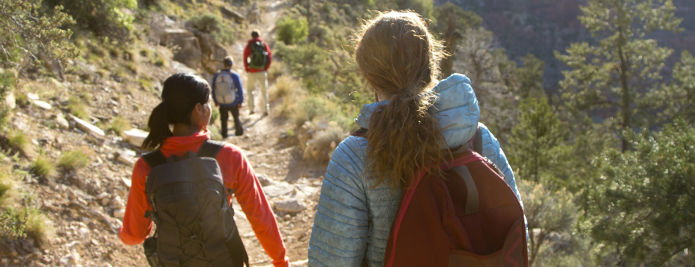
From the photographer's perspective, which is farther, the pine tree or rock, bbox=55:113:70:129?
the pine tree

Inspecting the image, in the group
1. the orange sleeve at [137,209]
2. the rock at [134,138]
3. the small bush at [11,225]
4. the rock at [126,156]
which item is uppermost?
the orange sleeve at [137,209]

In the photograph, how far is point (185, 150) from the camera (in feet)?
6.18

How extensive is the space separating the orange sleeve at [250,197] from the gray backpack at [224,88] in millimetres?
4535

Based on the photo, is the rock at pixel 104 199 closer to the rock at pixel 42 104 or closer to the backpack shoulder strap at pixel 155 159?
the rock at pixel 42 104

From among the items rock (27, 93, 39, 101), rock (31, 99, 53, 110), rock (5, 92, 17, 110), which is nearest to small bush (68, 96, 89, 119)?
rock (31, 99, 53, 110)

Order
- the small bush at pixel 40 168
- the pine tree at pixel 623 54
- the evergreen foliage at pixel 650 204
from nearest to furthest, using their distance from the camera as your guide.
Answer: the small bush at pixel 40 168 → the evergreen foliage at pixel 650 204 → the pine tree at pixel 623 54

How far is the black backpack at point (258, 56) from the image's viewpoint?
26.9 ft

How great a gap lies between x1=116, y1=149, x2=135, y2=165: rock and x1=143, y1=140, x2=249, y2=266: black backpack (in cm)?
370

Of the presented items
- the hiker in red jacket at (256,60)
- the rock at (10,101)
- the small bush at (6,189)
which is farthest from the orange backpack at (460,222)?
the hiker in red jacket at (256,60)

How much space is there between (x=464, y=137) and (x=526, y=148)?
50.1 ft

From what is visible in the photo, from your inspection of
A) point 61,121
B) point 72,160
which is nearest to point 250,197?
point 72,160

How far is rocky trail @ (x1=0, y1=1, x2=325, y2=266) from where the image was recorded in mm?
3705

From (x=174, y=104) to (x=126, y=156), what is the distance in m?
3.84

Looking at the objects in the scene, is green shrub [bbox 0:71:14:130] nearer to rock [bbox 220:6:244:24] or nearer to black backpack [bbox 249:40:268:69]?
black backpack [bbox 249:40:268:69]
